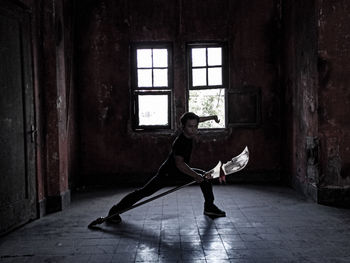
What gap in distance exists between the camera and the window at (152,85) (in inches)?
319

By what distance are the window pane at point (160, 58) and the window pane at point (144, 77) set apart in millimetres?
226

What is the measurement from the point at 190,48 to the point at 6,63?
4.30 meters

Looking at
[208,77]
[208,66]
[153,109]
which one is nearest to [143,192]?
[153,109]

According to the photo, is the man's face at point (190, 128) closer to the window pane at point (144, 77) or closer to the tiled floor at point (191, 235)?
the tiled floor at point (191, 235)

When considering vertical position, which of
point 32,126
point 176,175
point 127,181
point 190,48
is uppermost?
Answer: point 190,48

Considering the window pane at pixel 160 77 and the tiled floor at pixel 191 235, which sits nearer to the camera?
the tiled floor at pixel 191 235

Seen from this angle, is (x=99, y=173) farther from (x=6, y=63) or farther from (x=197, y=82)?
(x=6, y=63)

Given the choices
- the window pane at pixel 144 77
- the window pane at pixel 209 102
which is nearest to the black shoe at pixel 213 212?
the window pane at pixel 209 102

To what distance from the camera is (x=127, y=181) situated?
26.5 feet

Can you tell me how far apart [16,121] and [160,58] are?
3.97 meters

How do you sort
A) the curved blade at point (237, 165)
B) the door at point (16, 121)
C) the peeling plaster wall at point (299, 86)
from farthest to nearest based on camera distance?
the peeling plaster wall at point (299, 86) → the curved blade at point (237, 165) → the door at point (16, 121)

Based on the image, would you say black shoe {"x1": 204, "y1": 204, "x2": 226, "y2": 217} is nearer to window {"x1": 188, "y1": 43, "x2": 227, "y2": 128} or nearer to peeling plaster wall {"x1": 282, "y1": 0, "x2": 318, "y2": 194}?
peeling plaster wall {"x1": 282, "y1": 0, "x2": 318, "y2": 194}

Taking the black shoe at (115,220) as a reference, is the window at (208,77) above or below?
above

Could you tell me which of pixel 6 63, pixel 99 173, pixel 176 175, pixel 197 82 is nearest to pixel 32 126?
pixel 6 63
